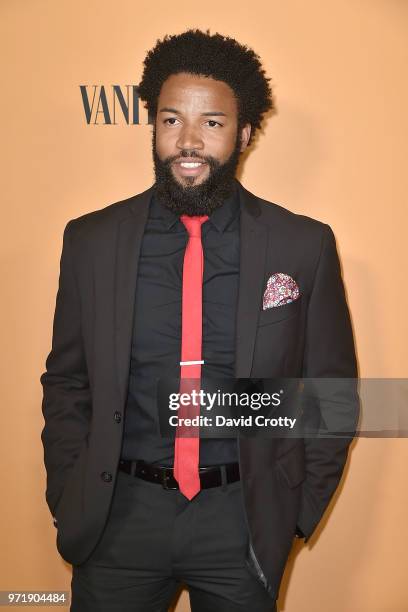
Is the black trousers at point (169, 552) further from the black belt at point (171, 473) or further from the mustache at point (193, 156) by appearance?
the mustache at point (193, 156)

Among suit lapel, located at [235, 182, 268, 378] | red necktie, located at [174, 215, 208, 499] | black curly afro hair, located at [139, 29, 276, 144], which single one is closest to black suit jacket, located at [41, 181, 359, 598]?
suit lapel, located at [235, 182, 268, 378]

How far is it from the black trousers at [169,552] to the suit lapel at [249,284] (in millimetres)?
375

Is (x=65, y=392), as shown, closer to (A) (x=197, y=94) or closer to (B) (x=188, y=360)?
(B) (x=188, y=360)

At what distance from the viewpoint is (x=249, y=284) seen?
1827 millimetres

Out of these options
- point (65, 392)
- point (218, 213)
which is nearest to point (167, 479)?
point (65, 392)

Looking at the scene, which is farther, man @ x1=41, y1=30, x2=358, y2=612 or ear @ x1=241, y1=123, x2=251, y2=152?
ear @ x1=241, y1=123, x2=251, y2=152

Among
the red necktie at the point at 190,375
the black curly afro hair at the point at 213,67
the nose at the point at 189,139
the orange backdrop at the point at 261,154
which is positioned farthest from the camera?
the orange backdrop at the point at 261,154

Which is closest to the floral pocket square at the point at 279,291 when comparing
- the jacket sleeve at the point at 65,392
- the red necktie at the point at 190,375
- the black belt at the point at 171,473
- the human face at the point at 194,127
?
the red necktie at the point at 190,375

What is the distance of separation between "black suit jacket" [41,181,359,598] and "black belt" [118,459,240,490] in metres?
0.06

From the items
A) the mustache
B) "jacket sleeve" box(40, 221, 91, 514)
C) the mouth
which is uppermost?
the mustache

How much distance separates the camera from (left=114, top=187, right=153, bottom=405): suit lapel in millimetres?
1797

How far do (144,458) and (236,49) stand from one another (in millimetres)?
1337

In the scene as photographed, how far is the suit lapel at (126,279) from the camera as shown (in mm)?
1797

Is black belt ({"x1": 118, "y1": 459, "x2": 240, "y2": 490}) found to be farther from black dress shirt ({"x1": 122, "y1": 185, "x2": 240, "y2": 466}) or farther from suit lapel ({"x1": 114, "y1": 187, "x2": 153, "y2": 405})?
suit lapel ({"x1": 114, "y1": 187, "x2": 153, "y2": 405})
